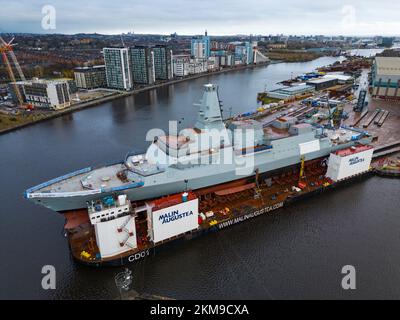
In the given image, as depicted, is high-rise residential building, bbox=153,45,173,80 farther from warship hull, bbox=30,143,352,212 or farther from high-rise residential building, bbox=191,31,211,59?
warship hull, bbox=30,143,352,212

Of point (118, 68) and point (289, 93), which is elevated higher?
point (118, 68)

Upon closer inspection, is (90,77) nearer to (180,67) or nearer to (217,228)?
(180,67)

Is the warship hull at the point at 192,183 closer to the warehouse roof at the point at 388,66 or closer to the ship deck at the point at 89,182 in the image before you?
the ship deck at the point at 89,182

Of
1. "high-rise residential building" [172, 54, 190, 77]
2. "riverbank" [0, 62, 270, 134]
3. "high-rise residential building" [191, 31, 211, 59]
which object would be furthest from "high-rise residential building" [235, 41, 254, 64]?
"riverbank" [0, 62, 270, 134]

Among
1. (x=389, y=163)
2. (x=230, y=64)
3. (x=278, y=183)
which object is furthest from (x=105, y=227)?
(x=230, y=64)

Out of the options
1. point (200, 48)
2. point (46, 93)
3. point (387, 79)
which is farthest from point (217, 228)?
point (200, 48)

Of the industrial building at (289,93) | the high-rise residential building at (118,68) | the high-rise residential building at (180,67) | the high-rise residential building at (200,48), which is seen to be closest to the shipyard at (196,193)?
the industrial building at (289,93)
